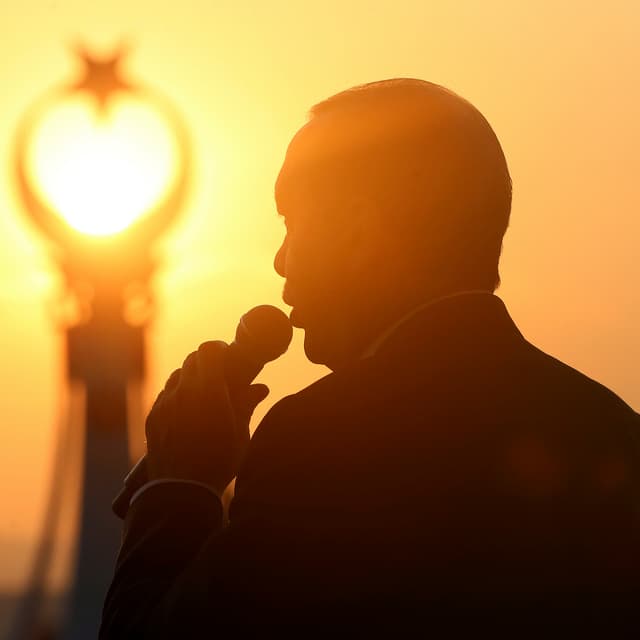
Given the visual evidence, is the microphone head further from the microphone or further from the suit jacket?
the suit jacket

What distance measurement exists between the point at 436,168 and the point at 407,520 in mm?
727

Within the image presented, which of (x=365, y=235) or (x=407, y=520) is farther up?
(x=365, y=235)

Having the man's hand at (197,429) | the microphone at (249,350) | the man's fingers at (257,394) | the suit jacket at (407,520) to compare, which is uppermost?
the microphone at (249,350)

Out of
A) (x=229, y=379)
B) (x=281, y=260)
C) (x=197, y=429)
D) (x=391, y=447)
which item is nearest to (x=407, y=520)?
(x=391, y=447)

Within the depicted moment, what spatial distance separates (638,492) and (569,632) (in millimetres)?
309

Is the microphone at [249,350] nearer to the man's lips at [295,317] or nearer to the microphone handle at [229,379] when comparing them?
the microphone handle at [229,379]

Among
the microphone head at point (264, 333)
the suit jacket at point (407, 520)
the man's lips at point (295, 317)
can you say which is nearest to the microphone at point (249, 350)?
the microphone head at point (264, 333)

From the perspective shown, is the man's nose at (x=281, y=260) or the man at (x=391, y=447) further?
the man's nose at (x=281, y=260)

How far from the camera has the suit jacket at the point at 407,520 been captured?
7.18 ft

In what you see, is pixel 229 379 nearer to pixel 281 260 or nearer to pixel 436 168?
pixel 281 260

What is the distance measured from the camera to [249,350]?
8.91 feet

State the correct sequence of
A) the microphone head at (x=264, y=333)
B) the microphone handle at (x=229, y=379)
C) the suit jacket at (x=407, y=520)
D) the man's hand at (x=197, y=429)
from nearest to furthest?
the suit jacket at (x=407, y=520) < the man's hand at (x=197, y=429) < the microphone handle at (x=229, y=379) < the microphone head at (x=264, y=333)

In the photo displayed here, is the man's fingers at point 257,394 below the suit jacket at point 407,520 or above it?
above

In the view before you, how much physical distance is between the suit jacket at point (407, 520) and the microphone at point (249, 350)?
251mm
